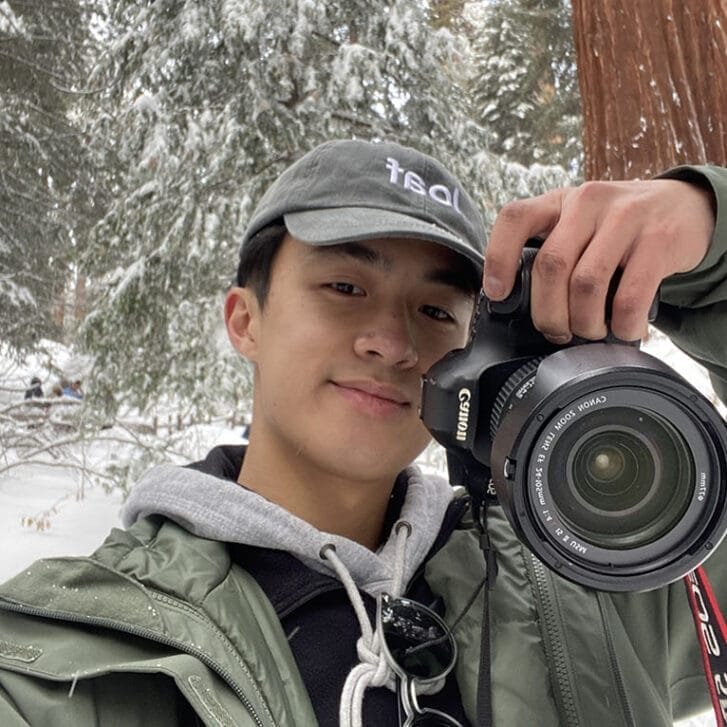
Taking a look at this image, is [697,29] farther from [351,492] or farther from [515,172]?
[515,172]

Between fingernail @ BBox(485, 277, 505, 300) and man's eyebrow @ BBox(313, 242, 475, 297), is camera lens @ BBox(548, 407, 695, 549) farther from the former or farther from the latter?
man's eyebrow @ BBox(313, 242, 475, 297)

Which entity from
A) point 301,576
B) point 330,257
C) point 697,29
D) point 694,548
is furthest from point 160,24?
point 694,548

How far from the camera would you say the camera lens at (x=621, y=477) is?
2.79 feet

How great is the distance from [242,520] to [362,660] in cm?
27

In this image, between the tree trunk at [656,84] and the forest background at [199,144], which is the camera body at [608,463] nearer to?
the tree trunk at [656,84]

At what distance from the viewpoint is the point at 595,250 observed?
85 centimetres

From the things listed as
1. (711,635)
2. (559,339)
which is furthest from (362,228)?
(711,635)

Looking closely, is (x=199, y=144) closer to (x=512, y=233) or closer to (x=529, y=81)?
(x=512, y=233)

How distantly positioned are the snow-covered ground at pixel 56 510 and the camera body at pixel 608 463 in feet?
9.56

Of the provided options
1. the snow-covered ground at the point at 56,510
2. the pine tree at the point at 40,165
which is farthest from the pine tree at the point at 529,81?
the pine tree at the point at 40,165

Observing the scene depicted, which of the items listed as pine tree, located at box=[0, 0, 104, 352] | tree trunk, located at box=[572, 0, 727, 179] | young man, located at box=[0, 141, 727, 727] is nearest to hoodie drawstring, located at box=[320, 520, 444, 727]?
young man, located at box=[0, 141, 727, 727]

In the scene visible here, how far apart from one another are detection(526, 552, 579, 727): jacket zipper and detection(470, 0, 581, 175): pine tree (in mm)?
5809

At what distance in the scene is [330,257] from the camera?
1.23m

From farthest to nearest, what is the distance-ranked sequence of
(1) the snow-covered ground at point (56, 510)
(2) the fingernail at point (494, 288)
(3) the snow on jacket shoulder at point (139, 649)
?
(1) the snow-covered ground at point (56, 510)
(2) the fingernail at point (494, 288)
(3) the snow on jacket shoulder at point (139, 649)
